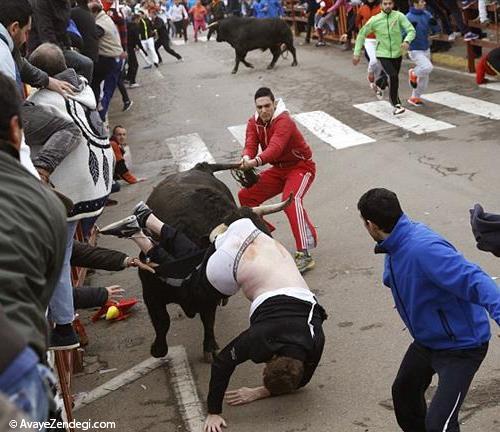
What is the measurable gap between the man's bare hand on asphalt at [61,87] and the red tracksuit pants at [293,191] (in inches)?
95.9

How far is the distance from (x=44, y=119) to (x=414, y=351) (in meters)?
Answer: 2.81

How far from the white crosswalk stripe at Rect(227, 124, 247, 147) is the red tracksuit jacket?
493cm

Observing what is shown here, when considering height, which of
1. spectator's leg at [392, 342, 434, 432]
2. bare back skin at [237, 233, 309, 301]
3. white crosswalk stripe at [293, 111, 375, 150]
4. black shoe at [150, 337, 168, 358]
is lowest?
white crosswalk stripe at [293, 111, 375, 150]

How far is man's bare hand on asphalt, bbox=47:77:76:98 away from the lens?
570 centimetres

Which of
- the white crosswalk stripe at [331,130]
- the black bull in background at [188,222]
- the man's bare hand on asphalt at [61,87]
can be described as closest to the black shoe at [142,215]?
the black bull in background at [188,222]

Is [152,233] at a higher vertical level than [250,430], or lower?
higher

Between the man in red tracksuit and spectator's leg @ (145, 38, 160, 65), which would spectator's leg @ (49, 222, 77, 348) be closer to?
the man in red tracksuit

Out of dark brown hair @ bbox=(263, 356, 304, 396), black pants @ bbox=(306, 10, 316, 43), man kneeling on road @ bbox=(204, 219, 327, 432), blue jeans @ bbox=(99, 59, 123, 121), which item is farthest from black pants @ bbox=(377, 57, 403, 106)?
black pants @ bbox=(306, 10, 316, 43)

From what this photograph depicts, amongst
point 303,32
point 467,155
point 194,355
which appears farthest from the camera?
point 303,32

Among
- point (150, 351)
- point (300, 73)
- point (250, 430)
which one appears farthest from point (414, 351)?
point (300, 73)

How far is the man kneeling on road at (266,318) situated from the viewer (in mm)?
4777

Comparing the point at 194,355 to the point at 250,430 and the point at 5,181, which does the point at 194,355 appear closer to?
the point at 250,430

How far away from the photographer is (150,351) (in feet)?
20.3

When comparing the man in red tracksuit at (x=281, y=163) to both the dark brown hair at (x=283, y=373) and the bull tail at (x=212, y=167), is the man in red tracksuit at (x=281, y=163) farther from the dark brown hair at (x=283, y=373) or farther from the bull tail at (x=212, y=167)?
the dark brown hair at (x=283, y=373)
